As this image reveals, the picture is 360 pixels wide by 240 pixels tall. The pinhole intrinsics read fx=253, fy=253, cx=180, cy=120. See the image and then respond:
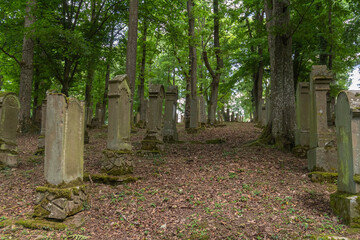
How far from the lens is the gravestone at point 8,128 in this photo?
23.0 ft

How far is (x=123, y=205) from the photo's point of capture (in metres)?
4.68

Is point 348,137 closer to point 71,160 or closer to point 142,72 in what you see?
point 71,160

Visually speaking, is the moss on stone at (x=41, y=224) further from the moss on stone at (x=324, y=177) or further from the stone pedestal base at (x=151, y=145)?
the moss on stone at (x=324, y=177)

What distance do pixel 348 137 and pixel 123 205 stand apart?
3.95m

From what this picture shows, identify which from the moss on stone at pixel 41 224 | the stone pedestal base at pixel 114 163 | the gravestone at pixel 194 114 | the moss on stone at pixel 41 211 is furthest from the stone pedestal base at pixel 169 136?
the moss on stone at pixel 41 224

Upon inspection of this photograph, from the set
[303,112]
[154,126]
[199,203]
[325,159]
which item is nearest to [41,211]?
[199,203]

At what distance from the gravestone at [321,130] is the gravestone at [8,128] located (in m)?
7.98

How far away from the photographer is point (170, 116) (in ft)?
35.3

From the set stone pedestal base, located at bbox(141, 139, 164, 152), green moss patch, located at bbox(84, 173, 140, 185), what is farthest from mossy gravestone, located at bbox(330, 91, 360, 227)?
stone pedestal base, located at bbox(141, 139, 164, 152)

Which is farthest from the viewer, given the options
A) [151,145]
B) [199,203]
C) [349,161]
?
[151,145]

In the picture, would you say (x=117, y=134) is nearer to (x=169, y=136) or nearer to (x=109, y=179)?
(x=109, y=179)

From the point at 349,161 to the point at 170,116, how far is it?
24.8ft

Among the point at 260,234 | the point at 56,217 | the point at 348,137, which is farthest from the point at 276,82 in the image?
the point at 56,217

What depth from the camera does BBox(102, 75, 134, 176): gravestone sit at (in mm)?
6027
